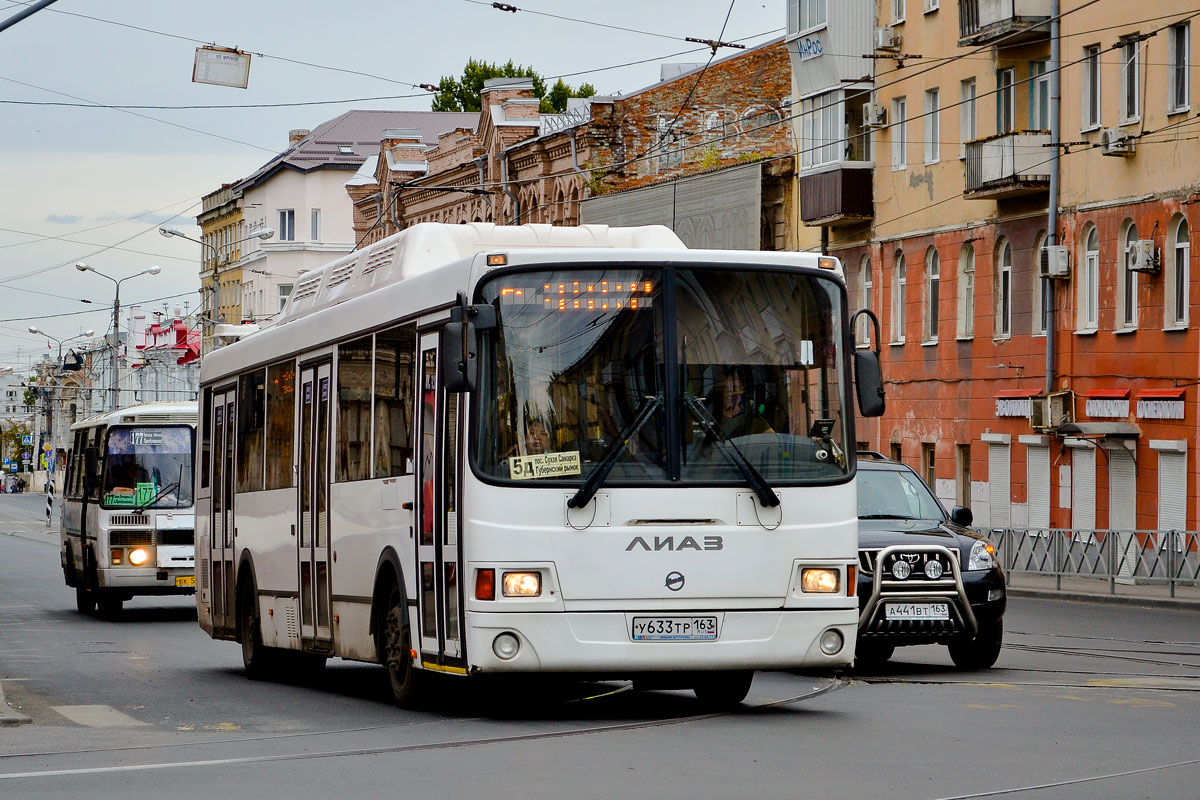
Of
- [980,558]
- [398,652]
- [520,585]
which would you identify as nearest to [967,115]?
[980,558]

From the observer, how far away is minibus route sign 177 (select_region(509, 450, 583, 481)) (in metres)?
12.3

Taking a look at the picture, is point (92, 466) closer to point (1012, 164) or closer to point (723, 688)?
point (723, 688)

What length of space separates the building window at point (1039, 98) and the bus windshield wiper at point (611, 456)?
29.6 meters

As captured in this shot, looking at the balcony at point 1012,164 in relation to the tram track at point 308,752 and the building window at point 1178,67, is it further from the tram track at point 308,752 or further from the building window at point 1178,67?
the tram track at point 308,752

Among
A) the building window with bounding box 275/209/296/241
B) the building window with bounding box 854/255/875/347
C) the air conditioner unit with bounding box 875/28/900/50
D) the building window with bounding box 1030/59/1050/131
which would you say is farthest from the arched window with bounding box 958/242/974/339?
the building window with bounding box 275/209/296/241

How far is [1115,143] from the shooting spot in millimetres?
37094

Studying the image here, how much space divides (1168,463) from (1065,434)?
2.70 metres

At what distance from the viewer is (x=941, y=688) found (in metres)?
15.6

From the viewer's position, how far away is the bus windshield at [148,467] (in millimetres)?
28078

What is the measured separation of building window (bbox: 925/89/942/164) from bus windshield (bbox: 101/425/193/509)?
21.4m

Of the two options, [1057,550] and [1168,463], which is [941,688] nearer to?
[1057,550]

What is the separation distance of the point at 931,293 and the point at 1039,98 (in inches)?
234

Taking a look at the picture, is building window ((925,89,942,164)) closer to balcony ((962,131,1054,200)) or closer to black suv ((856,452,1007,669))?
balcony ((962,131,1054,200))

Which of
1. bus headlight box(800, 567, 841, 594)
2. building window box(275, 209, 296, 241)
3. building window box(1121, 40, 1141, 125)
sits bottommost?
bus headlight box(800, 567, 841, 594)
